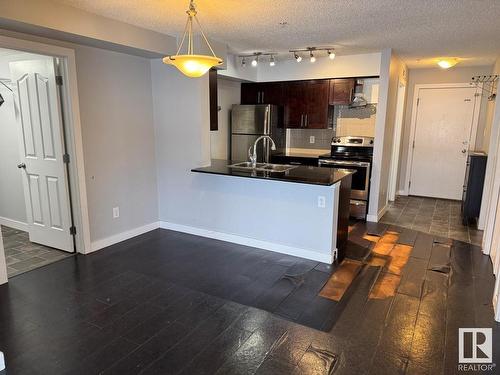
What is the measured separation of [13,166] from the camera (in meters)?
4.38

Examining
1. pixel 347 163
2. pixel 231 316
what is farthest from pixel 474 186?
pixel 231 316

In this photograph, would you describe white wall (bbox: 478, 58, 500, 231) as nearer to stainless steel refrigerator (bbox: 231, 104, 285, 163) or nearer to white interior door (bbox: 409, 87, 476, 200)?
white interior door (bbox: 409, 87, 476, 200)

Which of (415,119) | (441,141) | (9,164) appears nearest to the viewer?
(9,164)

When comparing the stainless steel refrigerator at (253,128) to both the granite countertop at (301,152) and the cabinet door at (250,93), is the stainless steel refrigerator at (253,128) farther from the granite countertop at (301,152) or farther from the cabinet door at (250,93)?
the cabinet door at (250,93)

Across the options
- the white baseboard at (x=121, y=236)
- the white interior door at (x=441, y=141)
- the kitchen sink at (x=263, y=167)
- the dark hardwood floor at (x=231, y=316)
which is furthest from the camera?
the white interior door at (x=441, y=141)

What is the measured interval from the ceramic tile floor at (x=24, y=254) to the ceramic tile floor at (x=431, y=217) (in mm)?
4343

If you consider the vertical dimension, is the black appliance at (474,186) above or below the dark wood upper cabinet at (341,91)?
below

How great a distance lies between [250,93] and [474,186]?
12.5 feet

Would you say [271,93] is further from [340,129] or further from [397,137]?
[397,137]

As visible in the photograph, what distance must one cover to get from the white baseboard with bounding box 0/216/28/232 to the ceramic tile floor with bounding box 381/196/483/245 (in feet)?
16.2

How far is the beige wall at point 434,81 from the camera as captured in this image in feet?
19.2

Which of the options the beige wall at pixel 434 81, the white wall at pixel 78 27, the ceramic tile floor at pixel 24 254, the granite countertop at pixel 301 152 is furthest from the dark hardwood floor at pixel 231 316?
the beige wall at pixel 434 81

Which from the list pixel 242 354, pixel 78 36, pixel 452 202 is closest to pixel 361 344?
pixel 242 354

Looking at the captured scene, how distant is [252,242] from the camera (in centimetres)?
402
